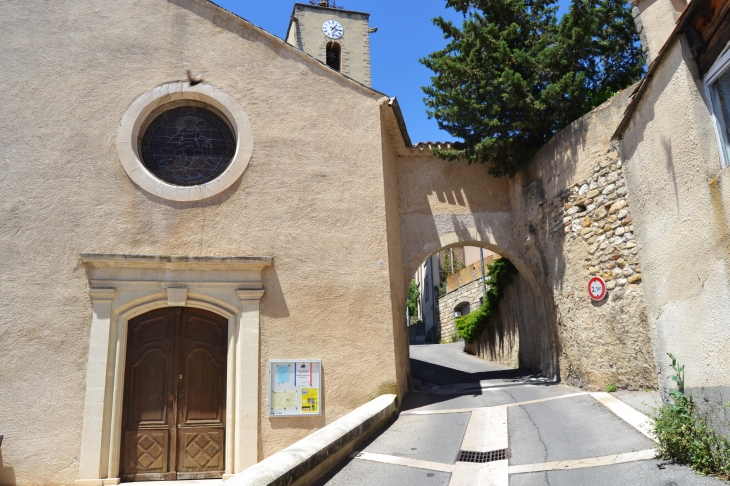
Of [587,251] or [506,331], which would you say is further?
[506,331]

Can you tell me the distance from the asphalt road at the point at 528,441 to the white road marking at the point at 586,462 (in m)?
0.06

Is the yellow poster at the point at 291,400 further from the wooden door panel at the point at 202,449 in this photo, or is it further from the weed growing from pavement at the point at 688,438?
the weed growing from pavement at the point at 688,438

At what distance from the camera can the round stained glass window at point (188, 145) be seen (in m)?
8.86

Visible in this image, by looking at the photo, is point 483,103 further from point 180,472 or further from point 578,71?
point 180,472

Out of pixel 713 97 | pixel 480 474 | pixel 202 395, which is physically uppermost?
pixel 713 97

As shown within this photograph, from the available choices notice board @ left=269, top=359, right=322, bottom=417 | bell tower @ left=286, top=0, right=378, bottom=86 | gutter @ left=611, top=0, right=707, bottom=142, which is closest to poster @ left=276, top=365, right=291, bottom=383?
notice board @ left=269, top=359, right=322, bottom=417

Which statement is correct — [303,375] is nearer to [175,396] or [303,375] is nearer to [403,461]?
[175,396]

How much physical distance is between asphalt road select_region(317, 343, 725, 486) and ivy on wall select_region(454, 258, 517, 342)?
4546 millimetres

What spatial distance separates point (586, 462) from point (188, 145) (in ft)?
23.7

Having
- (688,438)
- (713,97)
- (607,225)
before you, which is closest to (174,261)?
(607,225)

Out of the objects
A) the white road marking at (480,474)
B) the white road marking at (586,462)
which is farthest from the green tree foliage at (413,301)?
the white road marking at (586,462)

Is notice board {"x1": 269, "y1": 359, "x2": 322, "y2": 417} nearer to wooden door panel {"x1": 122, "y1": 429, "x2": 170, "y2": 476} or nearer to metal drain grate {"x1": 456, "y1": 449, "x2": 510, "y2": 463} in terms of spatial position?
wooden door panel {"x1": 122, "y1": 429, "x2": 170, "y2": 476}

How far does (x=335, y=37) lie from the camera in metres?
24.2

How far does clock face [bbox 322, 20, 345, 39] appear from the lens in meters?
24.1
